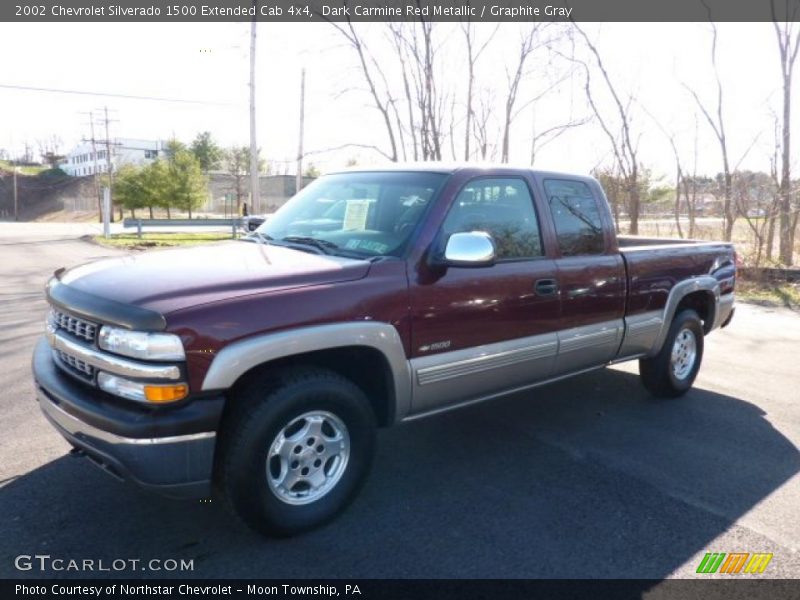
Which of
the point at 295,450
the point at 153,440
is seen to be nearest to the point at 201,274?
the point at 153,440

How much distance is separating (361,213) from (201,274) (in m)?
1.26

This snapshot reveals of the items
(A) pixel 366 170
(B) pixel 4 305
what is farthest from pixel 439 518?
(B) pixel 4 305

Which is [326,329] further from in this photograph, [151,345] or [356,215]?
[356,215]

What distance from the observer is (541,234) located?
14.1ft

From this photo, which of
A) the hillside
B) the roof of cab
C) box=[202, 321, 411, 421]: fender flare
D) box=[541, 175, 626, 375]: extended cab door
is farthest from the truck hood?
the hillside

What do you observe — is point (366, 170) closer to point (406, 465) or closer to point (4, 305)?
point (406, 465)

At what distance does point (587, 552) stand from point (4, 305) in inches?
361

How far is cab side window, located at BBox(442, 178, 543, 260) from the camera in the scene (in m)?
3.86

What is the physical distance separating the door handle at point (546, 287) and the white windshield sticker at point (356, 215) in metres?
1.22

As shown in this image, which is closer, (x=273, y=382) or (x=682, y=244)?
(x=273, y=382)

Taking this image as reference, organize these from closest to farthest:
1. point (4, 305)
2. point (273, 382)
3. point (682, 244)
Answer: point (273, 382) → point (682, 244) → point (4, 305)

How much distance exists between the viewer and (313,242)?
12.5ft

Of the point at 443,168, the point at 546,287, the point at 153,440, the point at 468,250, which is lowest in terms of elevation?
the point at 153,440

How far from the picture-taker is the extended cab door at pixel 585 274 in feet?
14.4
